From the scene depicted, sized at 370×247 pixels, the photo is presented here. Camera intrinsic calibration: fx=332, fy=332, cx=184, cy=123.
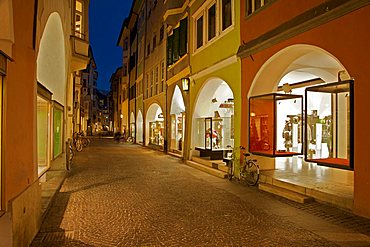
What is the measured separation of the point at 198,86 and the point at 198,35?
8.36 ft

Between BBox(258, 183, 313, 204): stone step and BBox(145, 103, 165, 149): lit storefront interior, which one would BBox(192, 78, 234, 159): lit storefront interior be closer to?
BBox(258, 183, 313, 204): stone step

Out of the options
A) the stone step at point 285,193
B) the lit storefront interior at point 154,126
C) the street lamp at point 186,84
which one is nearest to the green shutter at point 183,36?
the street lamp at point 186,84

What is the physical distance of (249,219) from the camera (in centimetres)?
663

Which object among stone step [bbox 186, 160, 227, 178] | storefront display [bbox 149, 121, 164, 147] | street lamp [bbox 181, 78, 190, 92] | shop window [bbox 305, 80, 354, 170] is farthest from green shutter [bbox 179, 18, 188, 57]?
storefront display [bbox 149, 121, 164, 147]

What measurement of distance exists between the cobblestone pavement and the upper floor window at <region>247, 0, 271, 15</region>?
18.7 feet

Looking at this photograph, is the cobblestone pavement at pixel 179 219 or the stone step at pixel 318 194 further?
the stone step at pixel 318 194

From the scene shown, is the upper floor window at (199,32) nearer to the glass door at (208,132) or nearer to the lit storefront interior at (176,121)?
the glass door at (208,132)

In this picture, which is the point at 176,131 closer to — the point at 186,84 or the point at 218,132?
the point at 186,84

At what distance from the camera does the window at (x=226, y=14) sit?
1275cm

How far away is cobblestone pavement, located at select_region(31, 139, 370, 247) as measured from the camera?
5.40m

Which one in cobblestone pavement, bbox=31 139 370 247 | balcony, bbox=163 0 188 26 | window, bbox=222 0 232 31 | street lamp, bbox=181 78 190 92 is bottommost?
cobblestone pavement, bbox=31 139 370 247

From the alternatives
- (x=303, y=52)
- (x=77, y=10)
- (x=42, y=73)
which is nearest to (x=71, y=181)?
(x=42, y=73)

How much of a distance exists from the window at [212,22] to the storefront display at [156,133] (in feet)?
40.2

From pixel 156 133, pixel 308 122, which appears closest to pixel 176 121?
pixel 156 133
